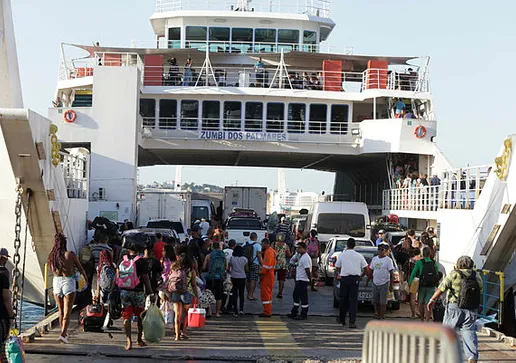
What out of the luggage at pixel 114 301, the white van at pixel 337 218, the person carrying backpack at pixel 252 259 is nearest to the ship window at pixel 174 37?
the white van at pixel 337 218

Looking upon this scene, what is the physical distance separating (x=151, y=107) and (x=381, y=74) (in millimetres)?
10053

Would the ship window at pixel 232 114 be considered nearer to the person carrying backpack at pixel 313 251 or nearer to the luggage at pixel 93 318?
the person carrying backpack at pixel 313 251

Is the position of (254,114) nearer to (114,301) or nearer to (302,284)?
(302,284)

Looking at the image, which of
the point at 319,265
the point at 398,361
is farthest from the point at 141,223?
the point at 398,361

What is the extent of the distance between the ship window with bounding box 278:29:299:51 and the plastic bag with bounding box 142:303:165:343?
28.0 meters

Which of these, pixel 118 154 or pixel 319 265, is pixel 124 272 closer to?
pixel 319 265

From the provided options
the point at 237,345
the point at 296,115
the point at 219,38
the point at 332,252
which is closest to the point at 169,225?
the point at 332,252

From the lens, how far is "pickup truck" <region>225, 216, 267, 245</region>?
23.8 meters

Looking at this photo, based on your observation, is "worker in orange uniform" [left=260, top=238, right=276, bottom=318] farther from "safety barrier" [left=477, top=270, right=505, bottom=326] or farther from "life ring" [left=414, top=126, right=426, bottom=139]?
"life ring" [left=414, top=126, right=426, bottom=139]

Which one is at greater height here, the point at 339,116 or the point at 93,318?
the point at 339,116

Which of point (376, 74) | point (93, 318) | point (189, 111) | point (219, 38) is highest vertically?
point (219, 38)

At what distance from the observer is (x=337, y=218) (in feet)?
74.4

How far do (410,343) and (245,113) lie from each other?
28.8 meters

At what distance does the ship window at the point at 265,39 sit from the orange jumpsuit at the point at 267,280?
2407cm
